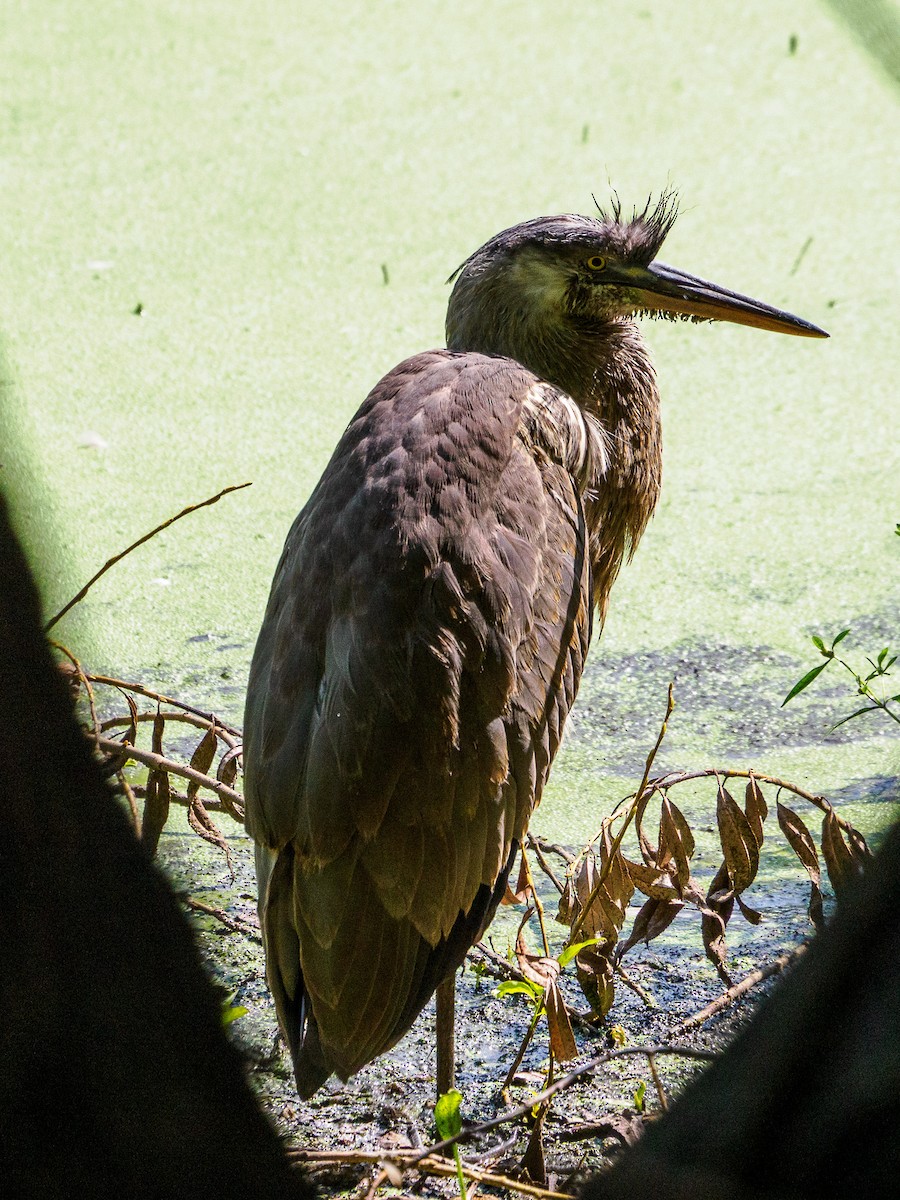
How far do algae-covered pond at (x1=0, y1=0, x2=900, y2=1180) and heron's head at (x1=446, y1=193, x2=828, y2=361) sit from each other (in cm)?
90

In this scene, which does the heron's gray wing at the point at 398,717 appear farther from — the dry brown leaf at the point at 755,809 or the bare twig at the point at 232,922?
the bare twig at the point at 232,922

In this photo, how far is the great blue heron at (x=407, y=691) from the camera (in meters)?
1.93

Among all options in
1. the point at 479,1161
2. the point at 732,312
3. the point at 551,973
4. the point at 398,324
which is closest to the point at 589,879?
the point at 551,973

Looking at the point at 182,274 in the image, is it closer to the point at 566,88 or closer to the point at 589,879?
the point at 566,88

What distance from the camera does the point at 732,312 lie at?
2.58m

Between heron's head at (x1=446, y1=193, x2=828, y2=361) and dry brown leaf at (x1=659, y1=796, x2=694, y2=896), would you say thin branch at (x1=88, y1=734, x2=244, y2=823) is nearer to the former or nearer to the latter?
dry brown leaf at (x1=659, y1=796, x2=694, y2=896)

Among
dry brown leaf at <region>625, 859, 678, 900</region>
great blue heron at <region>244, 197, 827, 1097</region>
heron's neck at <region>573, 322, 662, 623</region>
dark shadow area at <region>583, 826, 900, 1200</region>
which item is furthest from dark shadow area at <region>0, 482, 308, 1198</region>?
heron's neck at <region>573, 322, 662, 623</region>

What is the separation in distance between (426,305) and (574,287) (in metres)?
2.17

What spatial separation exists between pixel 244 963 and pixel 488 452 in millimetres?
1121

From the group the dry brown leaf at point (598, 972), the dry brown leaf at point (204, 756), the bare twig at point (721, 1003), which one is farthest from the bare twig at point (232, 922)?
the bare twig at point (721, 1003)

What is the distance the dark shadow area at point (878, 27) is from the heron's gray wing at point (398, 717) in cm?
128

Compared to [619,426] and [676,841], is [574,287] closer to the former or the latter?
[619,426]

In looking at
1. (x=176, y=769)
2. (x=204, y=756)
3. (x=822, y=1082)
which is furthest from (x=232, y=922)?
(x=822, y=1082)

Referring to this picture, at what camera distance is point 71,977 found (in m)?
1.09
